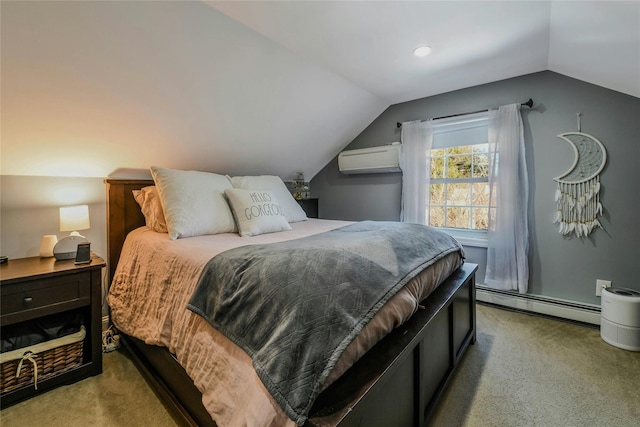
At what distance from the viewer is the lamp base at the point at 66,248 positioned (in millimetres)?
1822

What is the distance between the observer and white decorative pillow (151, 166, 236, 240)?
74.7 inches

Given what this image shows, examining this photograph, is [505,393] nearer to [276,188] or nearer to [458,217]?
[458,217]

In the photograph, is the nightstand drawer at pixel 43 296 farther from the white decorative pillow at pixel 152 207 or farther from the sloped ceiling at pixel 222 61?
the sloped ceiling at pixel 222 61

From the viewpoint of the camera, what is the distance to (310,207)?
12.9ft

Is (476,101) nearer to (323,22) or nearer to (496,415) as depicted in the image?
(323,22)

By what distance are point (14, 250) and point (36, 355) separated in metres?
0.78

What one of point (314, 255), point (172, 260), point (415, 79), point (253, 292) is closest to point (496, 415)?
point (314, 255)

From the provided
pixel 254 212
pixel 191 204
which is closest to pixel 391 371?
pixel 254 212

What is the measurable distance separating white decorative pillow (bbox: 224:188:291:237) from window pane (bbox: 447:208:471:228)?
1896 mm

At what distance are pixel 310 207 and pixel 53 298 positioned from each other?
2.77m

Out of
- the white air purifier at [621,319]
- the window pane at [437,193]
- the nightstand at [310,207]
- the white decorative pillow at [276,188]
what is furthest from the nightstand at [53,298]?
the white air purifier at [621,319]

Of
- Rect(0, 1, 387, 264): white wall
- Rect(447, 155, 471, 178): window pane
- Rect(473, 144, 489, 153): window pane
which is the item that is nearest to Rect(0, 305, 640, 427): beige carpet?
Rect(0, 1, 387, 264): white wall

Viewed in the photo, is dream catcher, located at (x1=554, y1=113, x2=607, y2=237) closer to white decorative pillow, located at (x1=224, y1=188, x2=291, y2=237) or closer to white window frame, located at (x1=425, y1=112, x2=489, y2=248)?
white window frame, located at (x1=425, y1=112, x2=489, y2=248)

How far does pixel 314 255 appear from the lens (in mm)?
1129
